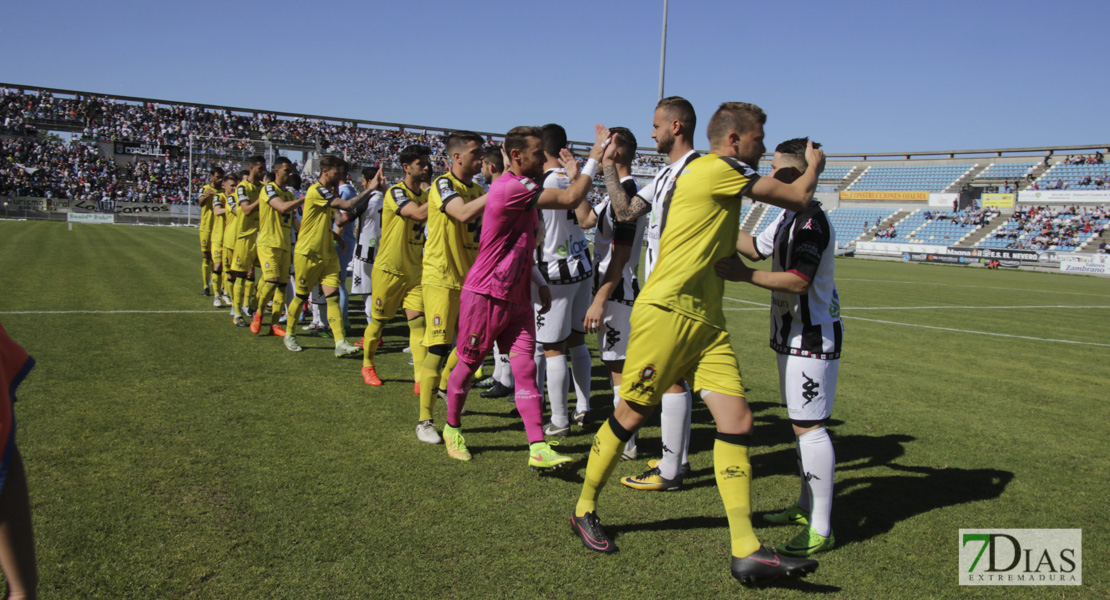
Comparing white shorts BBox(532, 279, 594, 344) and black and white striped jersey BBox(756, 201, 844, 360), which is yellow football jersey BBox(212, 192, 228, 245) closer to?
white shorts BBox(532, 279, 594, 344)

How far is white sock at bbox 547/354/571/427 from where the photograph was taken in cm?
554

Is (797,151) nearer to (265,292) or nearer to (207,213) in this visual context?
(265,292)

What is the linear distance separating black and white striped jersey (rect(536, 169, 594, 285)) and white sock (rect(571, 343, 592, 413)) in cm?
70

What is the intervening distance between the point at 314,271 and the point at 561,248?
3.86 metres

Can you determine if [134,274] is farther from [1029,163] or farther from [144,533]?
[1029,163]

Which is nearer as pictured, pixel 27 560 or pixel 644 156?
pixel 27 560

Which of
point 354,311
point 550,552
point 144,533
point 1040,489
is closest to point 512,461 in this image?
point 550,552

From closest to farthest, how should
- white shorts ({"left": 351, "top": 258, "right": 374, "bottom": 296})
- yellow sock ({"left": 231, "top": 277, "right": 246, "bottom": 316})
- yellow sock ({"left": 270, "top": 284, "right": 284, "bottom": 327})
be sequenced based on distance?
yellow sock ({"left": 270, "top": 284, "right": 284, "bottom": 327}), white shorts ({"left": 351, "top": 258, "right": 374, "bottom": 296}), yellow sock ({"left": 231, "top": 277, "right": 246, "bottom": 316})

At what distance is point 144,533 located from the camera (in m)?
3.38

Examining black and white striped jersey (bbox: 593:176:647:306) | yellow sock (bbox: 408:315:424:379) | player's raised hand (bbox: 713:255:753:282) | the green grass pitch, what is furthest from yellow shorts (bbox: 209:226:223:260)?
player's raised hand (bbox: 713:255:753:282)

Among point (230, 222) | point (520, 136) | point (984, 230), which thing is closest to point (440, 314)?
point (520, 136)

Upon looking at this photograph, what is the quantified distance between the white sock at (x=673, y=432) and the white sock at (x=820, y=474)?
88cm

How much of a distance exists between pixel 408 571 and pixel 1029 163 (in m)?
66.9

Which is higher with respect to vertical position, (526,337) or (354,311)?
(526,337)
